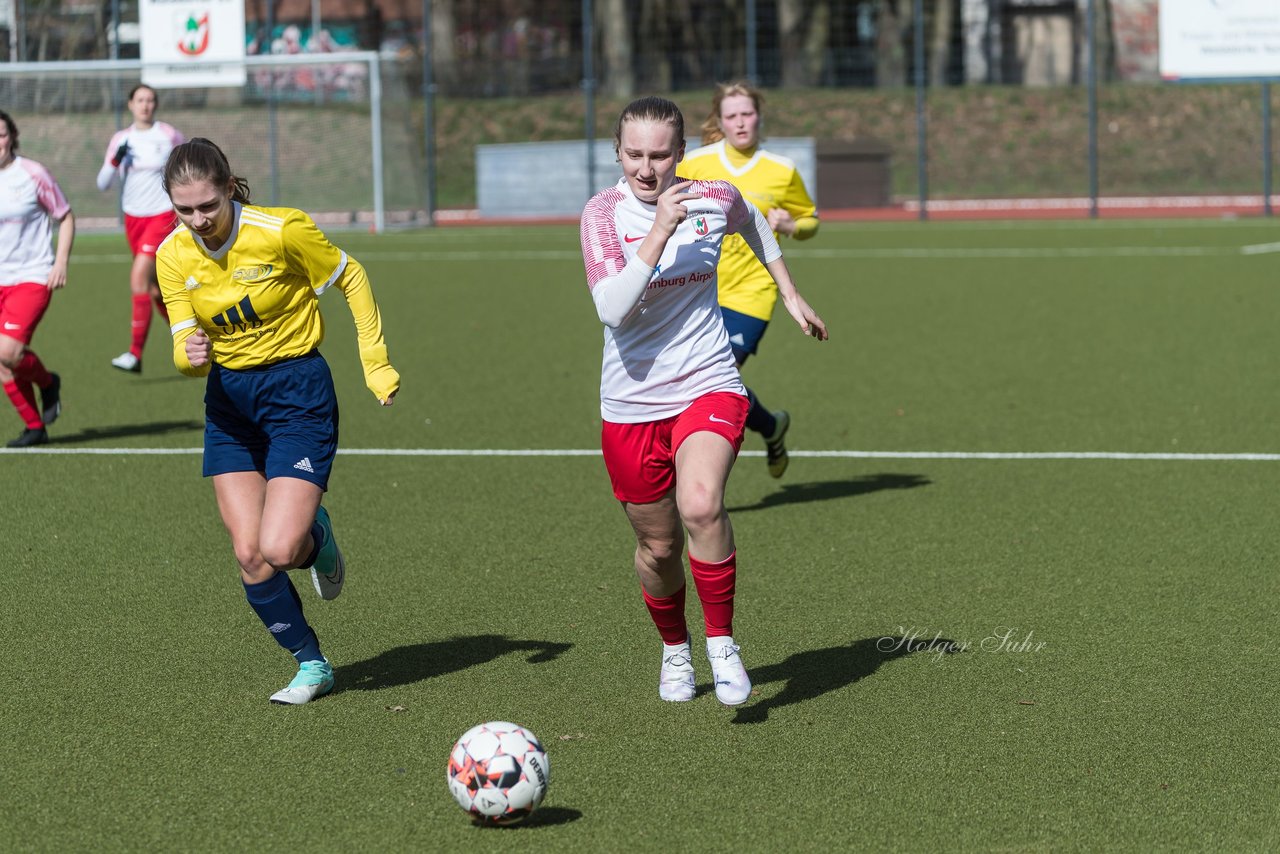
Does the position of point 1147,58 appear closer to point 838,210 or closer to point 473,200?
point 838,210

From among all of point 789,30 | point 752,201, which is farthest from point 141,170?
point 789,30

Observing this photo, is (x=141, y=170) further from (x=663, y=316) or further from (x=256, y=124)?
(x=256, y=124)

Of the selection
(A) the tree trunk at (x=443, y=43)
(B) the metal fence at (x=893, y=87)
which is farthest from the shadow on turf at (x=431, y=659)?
(A) the tree trunk at (x=443, y=43)

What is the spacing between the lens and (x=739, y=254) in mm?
8188

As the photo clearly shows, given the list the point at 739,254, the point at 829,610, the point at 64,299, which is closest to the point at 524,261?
the point at 64,299

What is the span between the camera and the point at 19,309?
9.70 metres

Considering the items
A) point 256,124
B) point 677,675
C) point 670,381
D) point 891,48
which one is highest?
point 891,48

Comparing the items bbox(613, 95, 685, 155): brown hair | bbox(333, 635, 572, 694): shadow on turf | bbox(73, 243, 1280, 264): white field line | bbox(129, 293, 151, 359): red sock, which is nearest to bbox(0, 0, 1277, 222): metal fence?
bbox(73, 243, 1280, 264): white field line

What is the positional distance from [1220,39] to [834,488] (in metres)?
22.9

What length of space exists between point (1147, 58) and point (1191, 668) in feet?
109

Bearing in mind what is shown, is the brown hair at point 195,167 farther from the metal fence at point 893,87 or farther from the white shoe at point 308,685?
the metal fence at point 893,87

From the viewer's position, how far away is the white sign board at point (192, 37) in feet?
93.7

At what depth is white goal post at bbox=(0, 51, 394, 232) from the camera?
27406 mm

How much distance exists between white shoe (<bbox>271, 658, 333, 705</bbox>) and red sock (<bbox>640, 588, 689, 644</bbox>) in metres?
1.02
